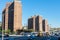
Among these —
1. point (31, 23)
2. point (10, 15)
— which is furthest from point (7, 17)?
point (31, 23)

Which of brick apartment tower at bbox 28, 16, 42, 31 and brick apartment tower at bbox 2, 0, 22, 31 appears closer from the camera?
brick apartment tower at bbox 2, 0, 22, 31

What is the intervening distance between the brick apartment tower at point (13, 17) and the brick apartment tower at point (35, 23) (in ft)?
73.3

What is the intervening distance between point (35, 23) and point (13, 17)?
27797 mm

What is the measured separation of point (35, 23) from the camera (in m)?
115

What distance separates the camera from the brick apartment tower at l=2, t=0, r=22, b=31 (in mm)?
89500

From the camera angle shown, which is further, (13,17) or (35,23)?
(35,23)

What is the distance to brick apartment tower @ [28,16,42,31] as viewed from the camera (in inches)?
4450

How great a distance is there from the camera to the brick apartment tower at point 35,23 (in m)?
113

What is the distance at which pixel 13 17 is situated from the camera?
8969 cm

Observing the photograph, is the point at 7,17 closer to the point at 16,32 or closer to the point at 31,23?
the point at 16,32

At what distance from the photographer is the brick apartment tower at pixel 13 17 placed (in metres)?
89.5

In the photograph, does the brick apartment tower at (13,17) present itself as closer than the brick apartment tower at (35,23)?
Yes

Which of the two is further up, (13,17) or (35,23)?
(13,17)

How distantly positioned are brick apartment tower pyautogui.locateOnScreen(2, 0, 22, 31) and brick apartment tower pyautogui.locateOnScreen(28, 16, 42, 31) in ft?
73.3
